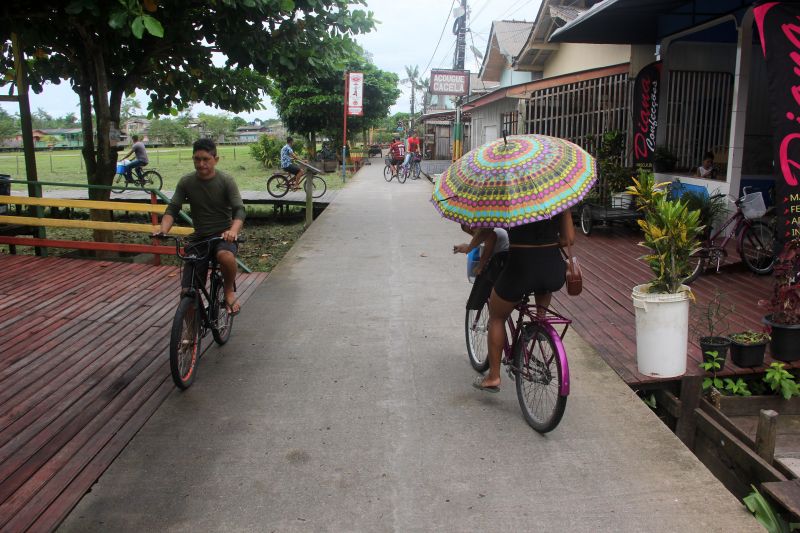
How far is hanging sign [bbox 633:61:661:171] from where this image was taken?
431 inches

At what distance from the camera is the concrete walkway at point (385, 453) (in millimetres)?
3098

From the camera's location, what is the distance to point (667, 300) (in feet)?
14.8

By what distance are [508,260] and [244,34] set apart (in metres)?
6.29

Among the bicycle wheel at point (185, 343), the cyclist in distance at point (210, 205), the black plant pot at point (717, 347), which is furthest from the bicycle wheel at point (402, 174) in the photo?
the black plant pot at point (717, 347)

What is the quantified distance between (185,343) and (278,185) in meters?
13.6

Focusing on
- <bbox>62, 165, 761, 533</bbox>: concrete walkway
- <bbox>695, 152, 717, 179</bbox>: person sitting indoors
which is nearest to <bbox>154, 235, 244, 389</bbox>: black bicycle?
<bbox>62, 165, 761, 533</bbox>: concrete walkway

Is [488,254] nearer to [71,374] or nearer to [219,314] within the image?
[219,314]

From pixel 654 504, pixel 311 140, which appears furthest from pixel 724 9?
pixel 311 140

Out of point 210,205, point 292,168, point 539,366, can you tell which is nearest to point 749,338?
point 539,366

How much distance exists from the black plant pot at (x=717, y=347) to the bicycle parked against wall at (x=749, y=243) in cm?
277

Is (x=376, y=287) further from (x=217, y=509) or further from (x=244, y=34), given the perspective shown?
(x=217, y=509)

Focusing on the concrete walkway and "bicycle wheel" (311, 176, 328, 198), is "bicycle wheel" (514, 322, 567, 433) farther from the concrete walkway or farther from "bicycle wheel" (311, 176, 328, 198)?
"bicycle wheel" (311, 176, 328, 198)

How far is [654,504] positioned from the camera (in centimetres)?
318

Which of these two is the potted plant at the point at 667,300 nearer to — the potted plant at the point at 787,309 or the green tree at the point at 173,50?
the potted plant at the point at 787,309
